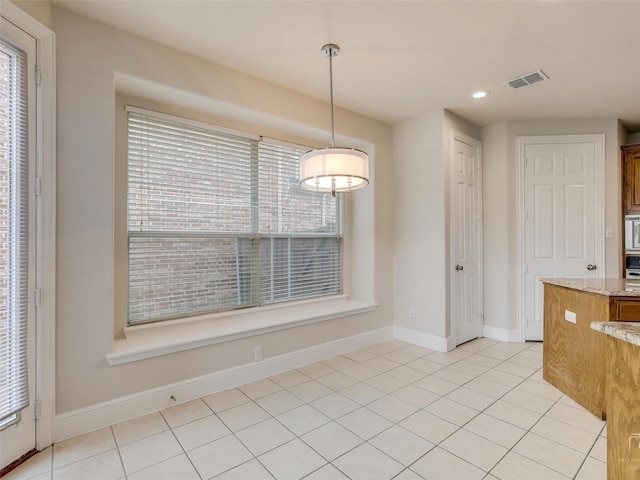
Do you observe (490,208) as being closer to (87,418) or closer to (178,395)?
(178,395)

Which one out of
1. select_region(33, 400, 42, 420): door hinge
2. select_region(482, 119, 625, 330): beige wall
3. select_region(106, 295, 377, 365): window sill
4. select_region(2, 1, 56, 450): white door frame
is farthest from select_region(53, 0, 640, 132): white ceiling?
select_region(33, 400, 42, 420): door hinge

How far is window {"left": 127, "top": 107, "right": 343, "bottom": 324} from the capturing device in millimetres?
2680

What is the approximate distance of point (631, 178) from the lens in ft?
12.8

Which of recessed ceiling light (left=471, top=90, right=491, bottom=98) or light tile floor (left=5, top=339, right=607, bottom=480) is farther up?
recessed ceiling light (left=471, top=90, right=491, bottom=98)

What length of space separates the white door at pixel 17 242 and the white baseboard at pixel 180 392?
22 centimetres

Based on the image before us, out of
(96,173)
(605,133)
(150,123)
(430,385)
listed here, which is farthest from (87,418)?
(605,133)

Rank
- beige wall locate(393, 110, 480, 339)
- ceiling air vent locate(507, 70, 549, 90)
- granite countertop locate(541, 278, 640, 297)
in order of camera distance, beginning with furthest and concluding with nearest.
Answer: beige wall locate(393, 110, 480, 339) < ceiling air vent locate(507, 70, 549, 90) < granite countertop locate(541, 278, 640, 297)

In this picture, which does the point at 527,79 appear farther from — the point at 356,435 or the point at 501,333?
the point at 356,435

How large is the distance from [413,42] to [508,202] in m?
2.52

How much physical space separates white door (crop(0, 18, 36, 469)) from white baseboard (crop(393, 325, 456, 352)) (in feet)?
11.4

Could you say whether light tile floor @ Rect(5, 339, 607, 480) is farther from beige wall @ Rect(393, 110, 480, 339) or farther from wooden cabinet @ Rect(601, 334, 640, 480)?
beige wall @ Rect(393, 110, 480, 339)

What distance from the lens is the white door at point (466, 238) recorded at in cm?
379

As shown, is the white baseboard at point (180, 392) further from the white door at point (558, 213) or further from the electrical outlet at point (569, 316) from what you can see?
the white door at point (558, 213)

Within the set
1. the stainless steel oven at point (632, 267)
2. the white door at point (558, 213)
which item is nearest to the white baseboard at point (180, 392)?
the white door at point (558, 213)
